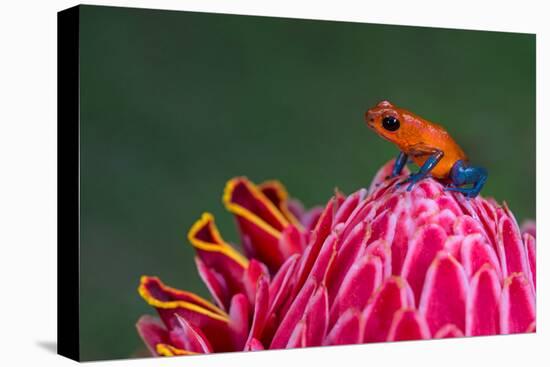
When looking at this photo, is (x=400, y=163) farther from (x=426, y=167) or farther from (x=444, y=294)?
(x=444, y=294)

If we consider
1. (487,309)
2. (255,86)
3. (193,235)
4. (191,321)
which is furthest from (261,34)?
(487,309)

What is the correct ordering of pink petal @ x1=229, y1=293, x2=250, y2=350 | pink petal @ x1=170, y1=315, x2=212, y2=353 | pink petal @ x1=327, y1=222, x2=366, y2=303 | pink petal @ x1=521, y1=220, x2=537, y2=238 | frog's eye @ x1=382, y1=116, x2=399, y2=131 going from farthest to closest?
pink petal @ x1=521, y1=220, x2=537, y2=238 → frog's eye @ x1=382, y1=116, x2=399, y2=131 → pink petal @ x1=170, y1=315, x2=212, y2=353 → pink petal @ x1=229, y1=293, x2=250, y2=350 → pink petal @ x1=327, y1=222, x2=366, y2=303

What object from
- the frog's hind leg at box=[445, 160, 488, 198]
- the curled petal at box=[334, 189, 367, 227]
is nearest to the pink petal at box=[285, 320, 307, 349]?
the curled petal at box=[334, 189, 367, 227]

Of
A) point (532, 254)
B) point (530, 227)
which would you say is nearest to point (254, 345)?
point (532, 254)

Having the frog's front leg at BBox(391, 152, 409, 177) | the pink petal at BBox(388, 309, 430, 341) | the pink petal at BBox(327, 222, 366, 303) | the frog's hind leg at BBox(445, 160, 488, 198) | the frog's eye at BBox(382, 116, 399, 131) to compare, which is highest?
the frog's eye at BBox(382, 116, 399, 131)

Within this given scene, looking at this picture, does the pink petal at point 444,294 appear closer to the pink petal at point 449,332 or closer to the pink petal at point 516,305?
the pink petal at point 449,332

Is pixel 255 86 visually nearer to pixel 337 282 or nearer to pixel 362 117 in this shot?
pixel 362 117

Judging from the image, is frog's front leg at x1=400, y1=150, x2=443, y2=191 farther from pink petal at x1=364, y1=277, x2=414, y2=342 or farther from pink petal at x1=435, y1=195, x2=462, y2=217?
pink petal at x1=364, y1=277, x2=414, y2=342
